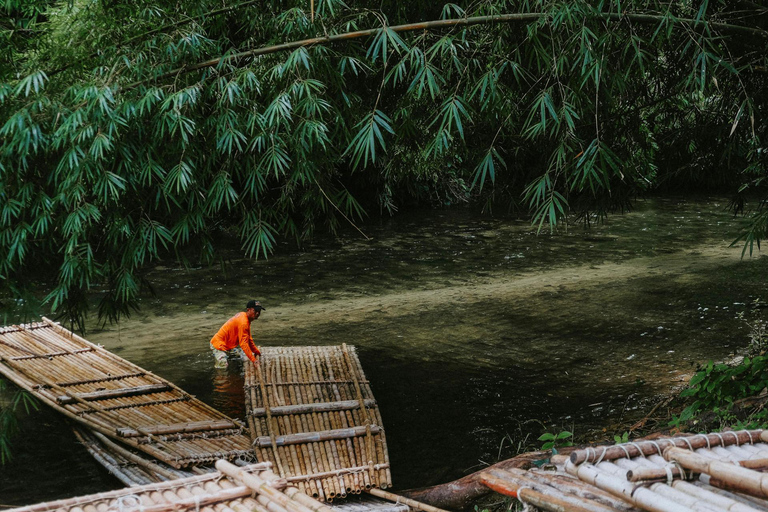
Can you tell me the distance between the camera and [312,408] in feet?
18.0

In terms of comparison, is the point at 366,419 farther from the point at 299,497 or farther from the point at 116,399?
the point at 299,497

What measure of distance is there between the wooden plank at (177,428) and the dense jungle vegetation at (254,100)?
102 cm

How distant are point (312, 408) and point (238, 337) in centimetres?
205

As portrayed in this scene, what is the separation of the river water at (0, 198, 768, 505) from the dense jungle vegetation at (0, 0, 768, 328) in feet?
4.76

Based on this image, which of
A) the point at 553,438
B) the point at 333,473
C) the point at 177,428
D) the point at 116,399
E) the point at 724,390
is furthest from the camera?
the point at 116,399

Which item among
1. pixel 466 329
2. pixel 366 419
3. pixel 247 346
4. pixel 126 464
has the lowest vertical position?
pixel 466 329

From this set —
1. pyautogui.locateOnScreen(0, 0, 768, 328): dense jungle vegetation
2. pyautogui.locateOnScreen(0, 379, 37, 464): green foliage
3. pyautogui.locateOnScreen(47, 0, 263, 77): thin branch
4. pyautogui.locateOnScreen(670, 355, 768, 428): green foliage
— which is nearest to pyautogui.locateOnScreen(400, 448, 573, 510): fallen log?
pyautogui.locateOnScreen(670, 355, 768, 428): green foliage

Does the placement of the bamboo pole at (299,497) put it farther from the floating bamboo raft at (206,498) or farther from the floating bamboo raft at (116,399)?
the floating bamboo raft at (116,399)

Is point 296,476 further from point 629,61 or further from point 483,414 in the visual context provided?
point 629,61

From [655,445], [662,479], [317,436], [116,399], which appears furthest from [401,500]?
[116,399]

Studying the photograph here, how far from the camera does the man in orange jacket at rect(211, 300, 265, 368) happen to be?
6.94 meters

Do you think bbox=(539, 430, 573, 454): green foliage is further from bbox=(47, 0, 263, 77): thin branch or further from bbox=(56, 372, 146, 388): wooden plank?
bbox=(56, 372, 146, 388): wooden plank

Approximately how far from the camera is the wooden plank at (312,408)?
5359 millimetres

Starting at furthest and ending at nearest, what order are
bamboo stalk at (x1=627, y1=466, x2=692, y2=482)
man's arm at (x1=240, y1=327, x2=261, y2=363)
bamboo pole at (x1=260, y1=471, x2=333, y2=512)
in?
man's arm at (x1=240, y1=327, x2=261, y2=363) → bamboo pole at (x1=260, y1=471, x2=333, y2=512) → bamboo stalk at (x1=627, y1=466, x2=692, y2=482)
